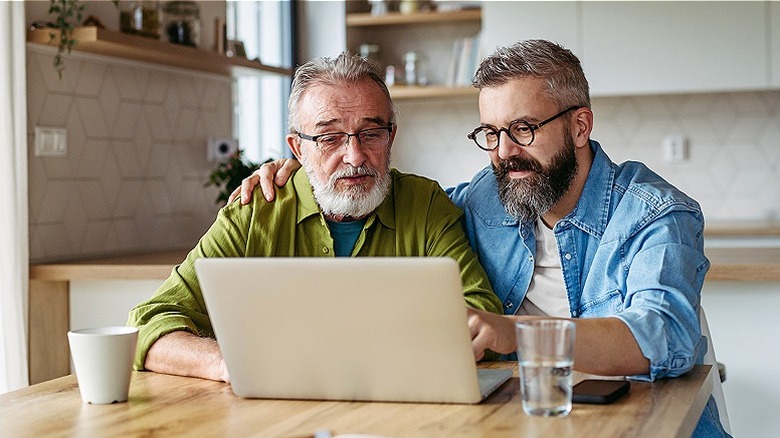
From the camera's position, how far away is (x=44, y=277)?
9.56 feet

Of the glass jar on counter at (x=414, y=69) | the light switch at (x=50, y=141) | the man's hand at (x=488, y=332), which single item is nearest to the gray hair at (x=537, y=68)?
the man's hand at (x=488, y=332)

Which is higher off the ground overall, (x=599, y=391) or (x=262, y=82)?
(x=262, y=82)

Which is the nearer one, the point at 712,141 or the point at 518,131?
the point at 518,131

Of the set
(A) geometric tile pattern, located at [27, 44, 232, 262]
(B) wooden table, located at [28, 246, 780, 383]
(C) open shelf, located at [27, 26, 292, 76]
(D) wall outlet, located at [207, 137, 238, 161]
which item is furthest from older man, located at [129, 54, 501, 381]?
(D) wall outlet, located at [207, 137, 238, 161]

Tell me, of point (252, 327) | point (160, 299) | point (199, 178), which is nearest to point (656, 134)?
point (199, 178)

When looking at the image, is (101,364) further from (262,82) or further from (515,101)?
(262,82)

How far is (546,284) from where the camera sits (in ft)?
6.45

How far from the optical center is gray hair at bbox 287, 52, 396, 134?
6.49 feet

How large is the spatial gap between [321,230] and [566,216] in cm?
49

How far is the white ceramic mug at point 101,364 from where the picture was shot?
143cm

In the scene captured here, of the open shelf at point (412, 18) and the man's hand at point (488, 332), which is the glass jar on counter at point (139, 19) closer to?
the open shelf at point (412, 18)

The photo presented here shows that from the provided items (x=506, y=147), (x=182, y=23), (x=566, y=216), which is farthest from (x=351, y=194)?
(x=182, y=23)

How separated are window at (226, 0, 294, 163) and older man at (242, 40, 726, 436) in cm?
260

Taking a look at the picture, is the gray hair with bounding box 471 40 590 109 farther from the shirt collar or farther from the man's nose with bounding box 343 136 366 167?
the man's nose with bounding box 343 136 366 167
